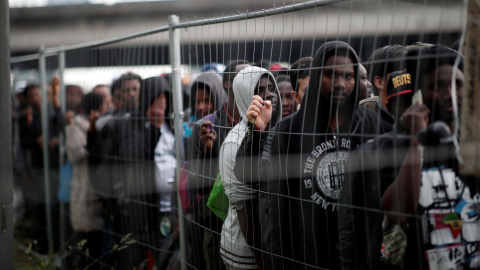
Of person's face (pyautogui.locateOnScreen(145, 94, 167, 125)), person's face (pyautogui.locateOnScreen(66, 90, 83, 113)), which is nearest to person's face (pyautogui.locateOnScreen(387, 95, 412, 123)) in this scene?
person's face (pyautogui.locateOnScreen(145, 94, 167, 125))

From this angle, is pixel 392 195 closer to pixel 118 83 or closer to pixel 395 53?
pixel 395 53

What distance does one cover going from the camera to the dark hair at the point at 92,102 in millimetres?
6035

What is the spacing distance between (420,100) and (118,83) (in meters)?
3.45

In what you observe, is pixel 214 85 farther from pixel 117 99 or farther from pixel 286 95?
pixel 117 99

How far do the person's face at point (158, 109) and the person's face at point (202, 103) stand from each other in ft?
1.14

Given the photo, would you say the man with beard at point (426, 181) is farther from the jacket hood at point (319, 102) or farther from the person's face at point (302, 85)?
the person's face at point (302, 85)

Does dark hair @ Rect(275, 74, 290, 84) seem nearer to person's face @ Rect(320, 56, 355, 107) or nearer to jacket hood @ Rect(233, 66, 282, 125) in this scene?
jacket hood @ Rect(233, 66, 282, 125)

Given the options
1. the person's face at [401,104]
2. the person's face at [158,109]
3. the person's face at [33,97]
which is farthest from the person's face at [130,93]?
the person's face at [33,97]

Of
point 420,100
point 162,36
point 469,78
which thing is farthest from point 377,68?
point 162,36

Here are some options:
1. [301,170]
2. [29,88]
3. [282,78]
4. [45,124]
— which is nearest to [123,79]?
[282,78]

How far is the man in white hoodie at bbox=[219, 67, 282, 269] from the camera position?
3375 mm

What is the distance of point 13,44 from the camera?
1738 centimetres

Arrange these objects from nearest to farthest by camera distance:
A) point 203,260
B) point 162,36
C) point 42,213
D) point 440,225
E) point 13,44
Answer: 1. point 440,225
2. point 203,260
3. point 162,36
4. point 42,213
5. point 13,44

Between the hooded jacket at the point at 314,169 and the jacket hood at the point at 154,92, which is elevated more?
the jacket hood at the point at 154,92
